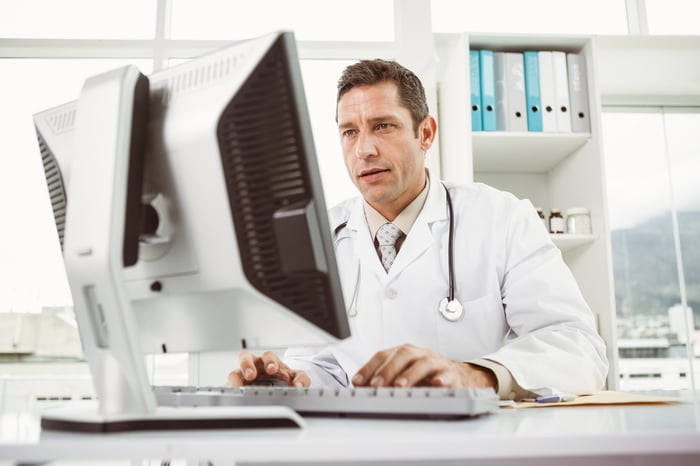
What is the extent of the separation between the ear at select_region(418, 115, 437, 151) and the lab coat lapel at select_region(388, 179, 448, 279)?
0.22 metres

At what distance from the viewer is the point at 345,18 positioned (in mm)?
2809

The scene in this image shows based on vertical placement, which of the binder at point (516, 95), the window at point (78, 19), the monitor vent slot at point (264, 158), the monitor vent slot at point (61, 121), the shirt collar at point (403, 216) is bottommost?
the monitor vent slot at point (264, 158)

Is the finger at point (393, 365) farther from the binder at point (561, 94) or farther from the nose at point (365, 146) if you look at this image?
the binder at point (561, 94)

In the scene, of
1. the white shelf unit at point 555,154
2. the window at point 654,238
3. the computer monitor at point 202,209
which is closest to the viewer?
the computer monitor at point 202,209

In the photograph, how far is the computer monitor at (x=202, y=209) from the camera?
23.5 inches

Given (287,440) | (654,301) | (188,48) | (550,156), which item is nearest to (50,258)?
(188,48)

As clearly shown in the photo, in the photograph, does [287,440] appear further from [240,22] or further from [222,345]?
[240,22]

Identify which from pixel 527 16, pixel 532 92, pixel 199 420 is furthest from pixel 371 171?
pixel 527 16

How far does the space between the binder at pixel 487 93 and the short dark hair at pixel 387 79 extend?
0.54 m

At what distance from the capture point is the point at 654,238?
9.21 feet

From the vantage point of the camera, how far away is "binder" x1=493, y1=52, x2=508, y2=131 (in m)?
2.16

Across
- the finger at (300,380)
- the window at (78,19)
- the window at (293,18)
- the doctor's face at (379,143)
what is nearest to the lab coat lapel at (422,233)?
the doctor's face at (379,143)

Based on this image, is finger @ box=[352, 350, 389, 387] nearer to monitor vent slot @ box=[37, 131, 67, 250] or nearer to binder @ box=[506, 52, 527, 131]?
monitor vent slot @ box=[37, 131, 67, 250]

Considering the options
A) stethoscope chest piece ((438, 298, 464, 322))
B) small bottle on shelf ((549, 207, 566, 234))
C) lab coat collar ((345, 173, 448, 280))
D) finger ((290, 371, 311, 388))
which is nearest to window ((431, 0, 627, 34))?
small bottle on shelf ((549, 207, 566, 234))
